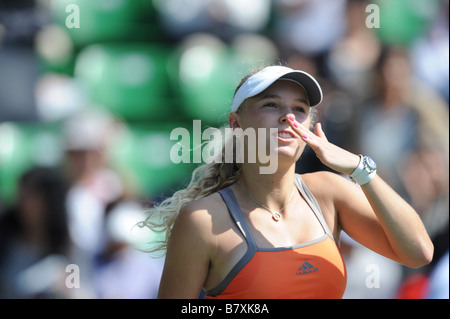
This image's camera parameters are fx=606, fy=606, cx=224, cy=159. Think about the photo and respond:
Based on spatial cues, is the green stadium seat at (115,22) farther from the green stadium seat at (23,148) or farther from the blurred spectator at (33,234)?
the blurred spectator at (33,234)

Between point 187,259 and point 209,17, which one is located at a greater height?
point 209,17

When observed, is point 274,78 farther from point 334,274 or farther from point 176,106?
point 176,106

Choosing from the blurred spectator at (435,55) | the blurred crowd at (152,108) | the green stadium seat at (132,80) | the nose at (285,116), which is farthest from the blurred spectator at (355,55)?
the nose at (285,116)

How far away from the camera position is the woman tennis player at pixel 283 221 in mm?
1788

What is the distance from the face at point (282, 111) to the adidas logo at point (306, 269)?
0.33 metres

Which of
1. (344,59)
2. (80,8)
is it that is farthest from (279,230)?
(80,8)

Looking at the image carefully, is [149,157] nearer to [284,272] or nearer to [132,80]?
[132,80]

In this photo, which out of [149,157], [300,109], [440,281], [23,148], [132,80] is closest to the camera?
[300,109]

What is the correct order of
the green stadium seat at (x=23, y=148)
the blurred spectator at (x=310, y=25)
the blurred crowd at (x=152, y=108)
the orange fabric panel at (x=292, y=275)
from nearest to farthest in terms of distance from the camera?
the orange fabric panel at (x=292, y=275) → the blurred crowd at (x=152, y=108) → the green stadium seat at (x=23, y=148) → the blurred spectator at (x=310, y=25)

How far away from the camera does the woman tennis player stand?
5.87ft

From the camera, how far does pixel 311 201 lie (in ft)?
6.55

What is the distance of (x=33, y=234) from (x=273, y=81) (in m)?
2.91

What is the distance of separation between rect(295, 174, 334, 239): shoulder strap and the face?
0.57 ft

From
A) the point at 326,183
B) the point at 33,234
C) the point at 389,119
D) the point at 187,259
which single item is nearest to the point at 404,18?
the point at 389,119
